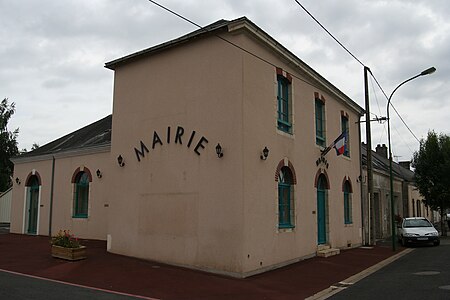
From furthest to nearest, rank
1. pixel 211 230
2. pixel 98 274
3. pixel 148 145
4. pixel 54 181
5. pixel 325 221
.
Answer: pixel 54 181 < pixel 325 221 < pixel 148 145 < pixel 211 230 < pixel 98 274

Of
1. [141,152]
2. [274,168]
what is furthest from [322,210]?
[141,152]

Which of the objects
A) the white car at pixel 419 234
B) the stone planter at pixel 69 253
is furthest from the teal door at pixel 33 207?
the white car at pixel 419 234

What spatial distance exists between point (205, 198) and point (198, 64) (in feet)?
12.7

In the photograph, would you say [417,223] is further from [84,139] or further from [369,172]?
[84,139]

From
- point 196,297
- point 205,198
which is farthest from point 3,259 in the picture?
point 196,297

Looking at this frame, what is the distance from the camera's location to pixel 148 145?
13.6 m

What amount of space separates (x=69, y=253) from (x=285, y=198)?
6622 mm

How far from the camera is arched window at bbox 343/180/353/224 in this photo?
19.3 m

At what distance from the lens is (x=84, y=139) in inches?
853

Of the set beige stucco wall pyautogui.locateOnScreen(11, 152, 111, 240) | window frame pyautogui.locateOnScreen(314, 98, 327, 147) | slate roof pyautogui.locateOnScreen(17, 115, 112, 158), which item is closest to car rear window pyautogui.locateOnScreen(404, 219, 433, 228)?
window frame pyautogui.locateOnScreen(314, 98, 327, 147)

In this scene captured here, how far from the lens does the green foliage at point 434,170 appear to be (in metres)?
26.3

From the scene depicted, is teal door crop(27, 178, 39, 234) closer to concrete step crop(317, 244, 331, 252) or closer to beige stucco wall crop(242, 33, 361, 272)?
beige stucco wall crop(242, 33, 361, 272)

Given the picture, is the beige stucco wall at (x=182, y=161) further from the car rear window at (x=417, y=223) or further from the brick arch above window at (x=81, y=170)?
the car rear window at (x=417, y=223)

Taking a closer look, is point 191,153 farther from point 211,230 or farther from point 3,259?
point 3,259
